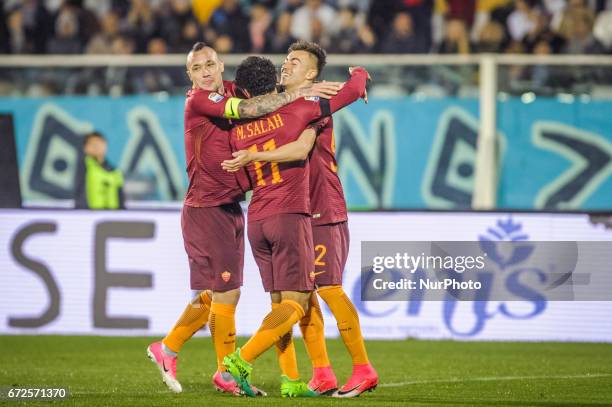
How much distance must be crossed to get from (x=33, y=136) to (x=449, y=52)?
17.6 feet

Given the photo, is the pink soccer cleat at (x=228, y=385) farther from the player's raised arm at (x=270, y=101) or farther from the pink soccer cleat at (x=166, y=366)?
the player's raised arm at (x=270, y=101)

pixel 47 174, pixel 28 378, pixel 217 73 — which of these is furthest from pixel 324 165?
pixel 47 174

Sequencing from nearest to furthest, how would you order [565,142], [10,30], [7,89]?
[565,142] < [7,89] < [10,30]

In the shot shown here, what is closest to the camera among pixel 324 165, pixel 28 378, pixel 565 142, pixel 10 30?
pixel 324 165

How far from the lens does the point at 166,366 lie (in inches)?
357

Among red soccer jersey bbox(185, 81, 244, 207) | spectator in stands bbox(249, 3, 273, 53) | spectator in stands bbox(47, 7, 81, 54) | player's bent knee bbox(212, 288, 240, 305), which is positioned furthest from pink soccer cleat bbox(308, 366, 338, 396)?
spectator in stands bbox(47, 7, 81, 54)

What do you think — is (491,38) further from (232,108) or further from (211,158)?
(232,108)

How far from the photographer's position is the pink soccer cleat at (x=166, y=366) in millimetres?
8961

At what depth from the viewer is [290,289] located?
845 cm

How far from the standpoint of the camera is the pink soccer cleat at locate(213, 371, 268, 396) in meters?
8.68

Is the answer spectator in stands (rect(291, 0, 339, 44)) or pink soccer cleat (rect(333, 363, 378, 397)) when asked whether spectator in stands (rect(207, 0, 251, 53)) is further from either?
pink soccer cleat (rect(333, 363, 378, 397))

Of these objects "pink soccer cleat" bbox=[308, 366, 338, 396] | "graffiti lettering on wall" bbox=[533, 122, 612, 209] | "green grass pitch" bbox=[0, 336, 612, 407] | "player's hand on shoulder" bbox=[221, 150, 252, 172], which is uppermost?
"player's hand on shoulder" bbox=[221, 150, 252, 172]

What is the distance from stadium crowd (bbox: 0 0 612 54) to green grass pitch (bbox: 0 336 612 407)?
5.05 m

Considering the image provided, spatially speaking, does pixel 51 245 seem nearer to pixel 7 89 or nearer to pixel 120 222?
pixel 120 222
